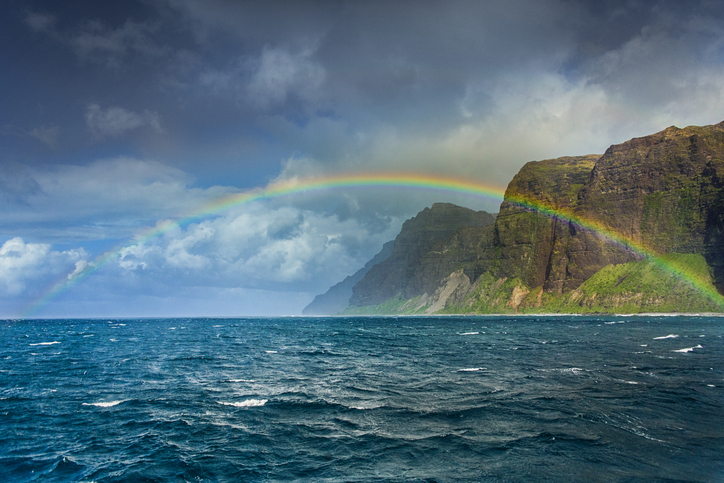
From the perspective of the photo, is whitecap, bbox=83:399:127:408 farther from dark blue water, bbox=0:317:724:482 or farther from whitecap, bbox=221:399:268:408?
whitecap, bbox=221:399:268:408

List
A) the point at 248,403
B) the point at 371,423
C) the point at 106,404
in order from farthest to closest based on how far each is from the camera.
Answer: the point at 106,404
the point at 248,403
the point at 371,423

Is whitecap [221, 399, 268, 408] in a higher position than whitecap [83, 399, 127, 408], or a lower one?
lower

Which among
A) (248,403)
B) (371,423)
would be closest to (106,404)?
(248,403)

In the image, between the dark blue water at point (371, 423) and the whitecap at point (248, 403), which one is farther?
the whitecap at point (248, 403)

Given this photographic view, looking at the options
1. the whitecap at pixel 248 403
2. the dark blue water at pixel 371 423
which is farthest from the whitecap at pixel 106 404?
the whitecap at pixel 248 403

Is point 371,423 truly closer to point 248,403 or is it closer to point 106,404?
point 248,403

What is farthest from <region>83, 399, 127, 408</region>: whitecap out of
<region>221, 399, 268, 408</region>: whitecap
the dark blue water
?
<region>221, 399, 268, 408</region>: whitecap

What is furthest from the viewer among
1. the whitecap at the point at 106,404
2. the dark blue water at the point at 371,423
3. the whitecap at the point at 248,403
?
the whitecap at the point at 106,404

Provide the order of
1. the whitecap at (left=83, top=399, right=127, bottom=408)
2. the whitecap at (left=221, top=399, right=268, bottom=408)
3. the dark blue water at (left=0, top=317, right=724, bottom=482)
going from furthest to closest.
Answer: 1. the whitecap at (left=83, top=399, right=127, bottom=408)
2. the whitecap at (left=221, top=399, right=268, bottom=408)
3. the dark blue water at (left=0, top=317, right=724, bottom=482)

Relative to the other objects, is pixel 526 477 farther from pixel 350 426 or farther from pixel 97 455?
pixel 97 455

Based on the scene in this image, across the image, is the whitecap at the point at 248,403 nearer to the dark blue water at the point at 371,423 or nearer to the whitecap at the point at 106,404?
the dark blue water at the point at 371,423

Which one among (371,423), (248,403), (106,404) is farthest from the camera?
(106,404)

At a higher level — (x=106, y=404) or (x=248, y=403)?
(x=106, y=404)

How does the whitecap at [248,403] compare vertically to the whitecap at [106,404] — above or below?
below
